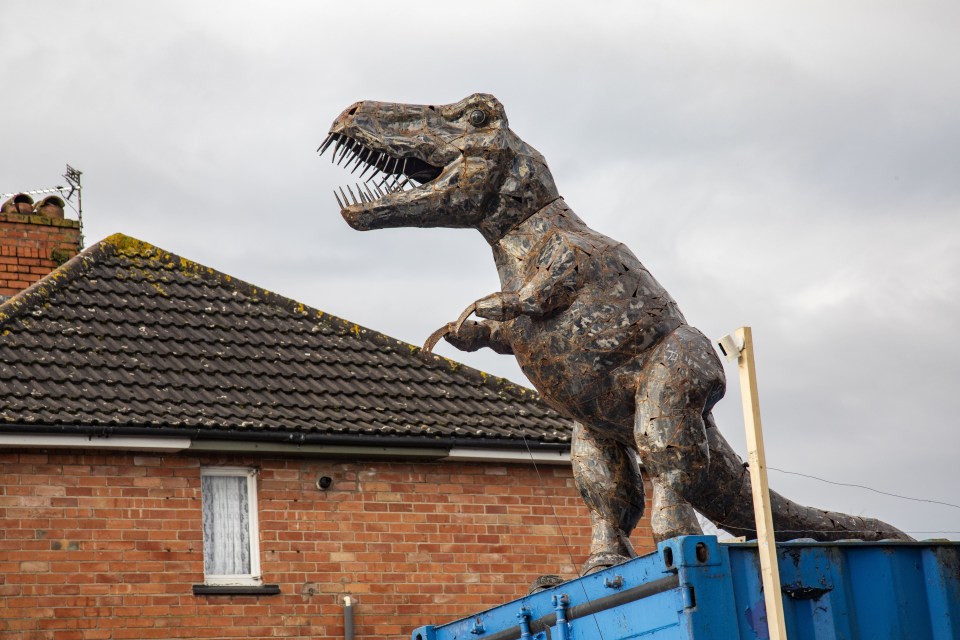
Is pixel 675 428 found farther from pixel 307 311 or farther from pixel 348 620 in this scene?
pixel 307 311

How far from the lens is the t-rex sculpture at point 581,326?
21.5 feet

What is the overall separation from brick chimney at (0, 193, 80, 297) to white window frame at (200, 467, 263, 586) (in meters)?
3.48

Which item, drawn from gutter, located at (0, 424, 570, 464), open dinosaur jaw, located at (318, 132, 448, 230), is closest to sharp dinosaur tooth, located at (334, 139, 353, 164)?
open dinosaur jaw, located at (318, 132, 448, 230)

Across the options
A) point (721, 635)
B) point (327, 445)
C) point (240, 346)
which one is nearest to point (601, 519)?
point (721, 635)

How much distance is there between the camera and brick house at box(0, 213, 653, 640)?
11.5 meters

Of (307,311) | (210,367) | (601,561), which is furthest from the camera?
(307,311)

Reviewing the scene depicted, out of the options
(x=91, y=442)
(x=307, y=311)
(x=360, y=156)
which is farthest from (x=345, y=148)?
(x=307, y=311)

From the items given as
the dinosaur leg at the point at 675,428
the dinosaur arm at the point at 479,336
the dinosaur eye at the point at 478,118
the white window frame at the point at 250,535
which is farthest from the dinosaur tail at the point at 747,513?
the white window frame at the point at 250,535

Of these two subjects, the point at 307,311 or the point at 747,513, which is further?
the point at 307,311

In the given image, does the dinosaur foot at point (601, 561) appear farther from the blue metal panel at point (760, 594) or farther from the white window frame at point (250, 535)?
the white window frame at point (250, 535)

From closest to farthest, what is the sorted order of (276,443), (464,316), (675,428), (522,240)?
(675,428) < (464,316) < (522,240) < (276,443)

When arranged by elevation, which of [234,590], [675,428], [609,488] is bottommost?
[609,488]

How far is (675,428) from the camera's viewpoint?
6.49m

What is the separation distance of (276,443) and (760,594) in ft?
24.0
